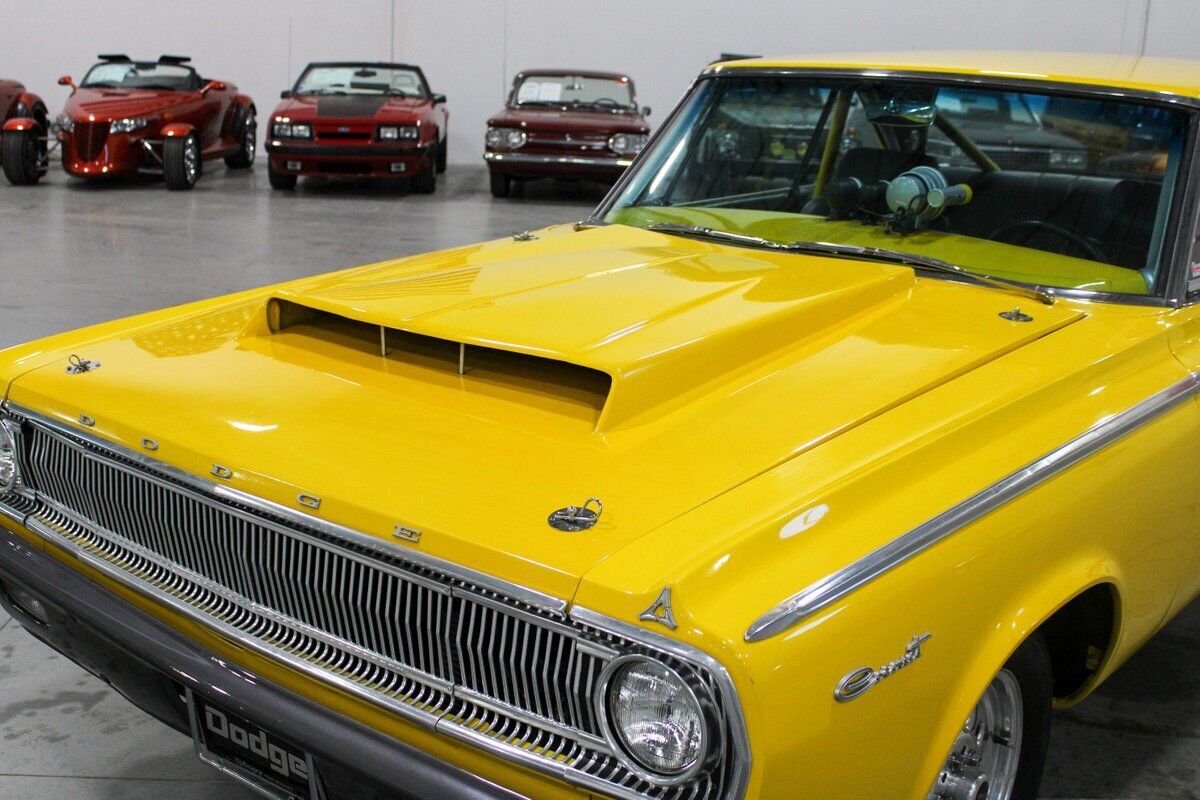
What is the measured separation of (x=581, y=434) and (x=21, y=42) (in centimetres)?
1568

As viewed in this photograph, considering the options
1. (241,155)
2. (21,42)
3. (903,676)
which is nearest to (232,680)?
(903,676)

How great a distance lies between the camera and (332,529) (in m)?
1.84

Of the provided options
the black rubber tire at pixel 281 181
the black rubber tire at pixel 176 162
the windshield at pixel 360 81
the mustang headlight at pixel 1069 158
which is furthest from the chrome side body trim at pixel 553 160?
the mustang headlight at pixel 1069 158

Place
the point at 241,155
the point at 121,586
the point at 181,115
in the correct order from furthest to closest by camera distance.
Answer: the point at 241,155 < the point at 181,115 < the point at 121,586

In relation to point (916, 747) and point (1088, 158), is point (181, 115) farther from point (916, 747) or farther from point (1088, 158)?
point (916, 747)

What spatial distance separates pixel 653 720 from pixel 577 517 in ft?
1.04

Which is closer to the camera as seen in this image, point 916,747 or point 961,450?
point 916,747

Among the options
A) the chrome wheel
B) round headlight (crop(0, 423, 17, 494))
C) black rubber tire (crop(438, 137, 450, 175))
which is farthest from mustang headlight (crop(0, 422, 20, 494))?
black rubber tire (crop(438, 137, 450, 175))

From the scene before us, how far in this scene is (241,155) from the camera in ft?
45.5

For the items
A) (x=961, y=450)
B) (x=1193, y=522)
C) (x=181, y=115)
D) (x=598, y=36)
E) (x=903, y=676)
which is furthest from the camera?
(x=598, y=36)

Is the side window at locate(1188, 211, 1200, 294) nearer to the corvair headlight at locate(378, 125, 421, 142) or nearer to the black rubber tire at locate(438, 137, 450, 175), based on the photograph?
the corvair headlight at locate(378, 125, 421, 142)

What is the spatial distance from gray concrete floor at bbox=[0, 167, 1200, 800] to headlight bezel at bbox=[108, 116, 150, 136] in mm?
596

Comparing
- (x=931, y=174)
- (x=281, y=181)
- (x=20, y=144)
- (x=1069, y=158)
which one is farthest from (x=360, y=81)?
(x=1069, y=158)

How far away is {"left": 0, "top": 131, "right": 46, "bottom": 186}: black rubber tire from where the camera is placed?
11680 millimetres
